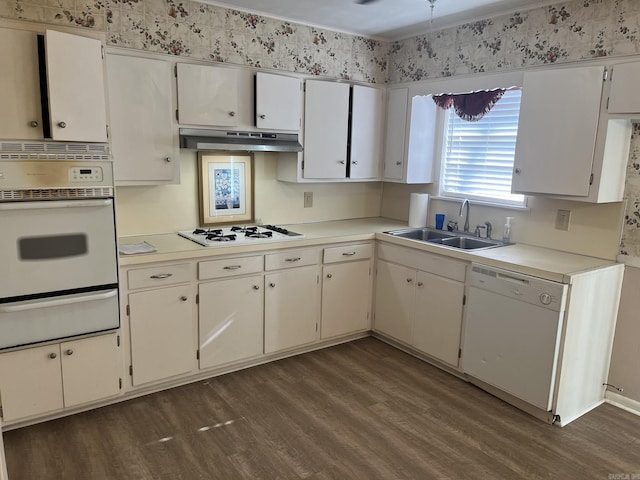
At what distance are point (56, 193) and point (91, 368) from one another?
40.4 inches

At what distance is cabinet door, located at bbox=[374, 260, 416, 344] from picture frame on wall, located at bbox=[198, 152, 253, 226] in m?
1.21

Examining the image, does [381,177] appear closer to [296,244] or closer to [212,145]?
[296,244]

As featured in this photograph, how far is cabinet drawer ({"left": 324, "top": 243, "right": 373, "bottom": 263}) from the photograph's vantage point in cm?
367

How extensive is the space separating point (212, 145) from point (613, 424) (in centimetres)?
310

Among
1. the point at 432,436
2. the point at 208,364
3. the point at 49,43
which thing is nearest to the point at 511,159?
the point at 432,436

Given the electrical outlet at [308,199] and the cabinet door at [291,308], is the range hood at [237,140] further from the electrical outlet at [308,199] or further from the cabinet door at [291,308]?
the cabinet door at [291,308]

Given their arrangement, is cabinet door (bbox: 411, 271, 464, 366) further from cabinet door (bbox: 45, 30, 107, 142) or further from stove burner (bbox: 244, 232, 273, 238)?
cabinet door (bbox: 45, 30, 107, 142)

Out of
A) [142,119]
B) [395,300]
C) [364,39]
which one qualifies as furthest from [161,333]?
[364,39]

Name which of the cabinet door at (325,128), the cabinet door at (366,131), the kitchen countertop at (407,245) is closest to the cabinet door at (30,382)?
the kitchen countertop at (407,245)

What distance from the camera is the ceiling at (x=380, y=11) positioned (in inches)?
127

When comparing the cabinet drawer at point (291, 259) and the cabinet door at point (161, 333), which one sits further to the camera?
the cabinet drawer at point (291, 259)

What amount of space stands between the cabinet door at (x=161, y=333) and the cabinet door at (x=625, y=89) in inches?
110

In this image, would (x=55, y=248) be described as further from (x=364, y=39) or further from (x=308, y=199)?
(x=364, y=39)

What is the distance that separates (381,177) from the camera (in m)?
4.38
